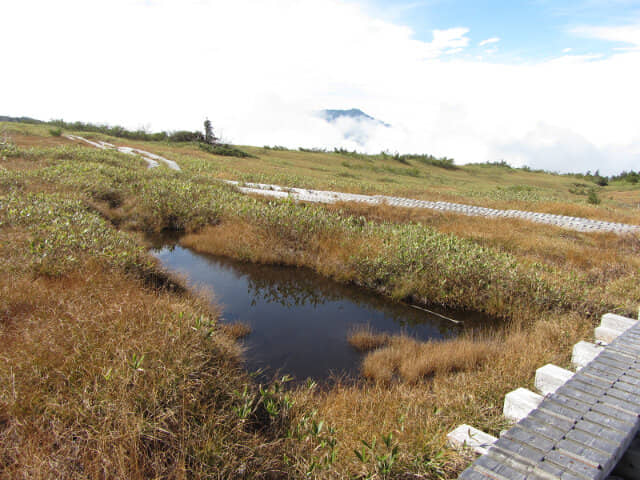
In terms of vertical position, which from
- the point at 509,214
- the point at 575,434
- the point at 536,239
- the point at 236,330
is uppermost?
the point at 509,214

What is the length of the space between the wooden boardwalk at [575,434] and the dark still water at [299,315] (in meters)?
3.29

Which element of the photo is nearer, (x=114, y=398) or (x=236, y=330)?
(x=114, y=398)

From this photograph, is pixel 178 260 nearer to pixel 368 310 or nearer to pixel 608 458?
pixel 368 310

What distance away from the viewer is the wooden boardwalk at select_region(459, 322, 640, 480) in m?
2.58

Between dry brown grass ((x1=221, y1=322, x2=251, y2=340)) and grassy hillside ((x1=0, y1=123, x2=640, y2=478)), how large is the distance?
34 cm

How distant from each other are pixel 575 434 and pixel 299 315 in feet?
20.3

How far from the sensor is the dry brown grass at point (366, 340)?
7.07 metres

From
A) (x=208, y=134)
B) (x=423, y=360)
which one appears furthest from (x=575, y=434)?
(x=208, y=134)

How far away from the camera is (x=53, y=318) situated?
473 centimetres

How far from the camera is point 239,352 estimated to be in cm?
610

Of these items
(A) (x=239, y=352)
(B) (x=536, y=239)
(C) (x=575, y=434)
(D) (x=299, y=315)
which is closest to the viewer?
(C) (x=575, y=434)

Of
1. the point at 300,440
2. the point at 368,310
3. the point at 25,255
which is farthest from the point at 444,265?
the point at 25,255

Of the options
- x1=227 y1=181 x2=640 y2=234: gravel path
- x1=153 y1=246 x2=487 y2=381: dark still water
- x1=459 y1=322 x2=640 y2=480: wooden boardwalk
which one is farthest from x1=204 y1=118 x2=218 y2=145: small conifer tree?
x1=459 y1=322 x2=640 y2=480: wooden boardwalk

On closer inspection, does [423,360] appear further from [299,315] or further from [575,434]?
[299,315]
